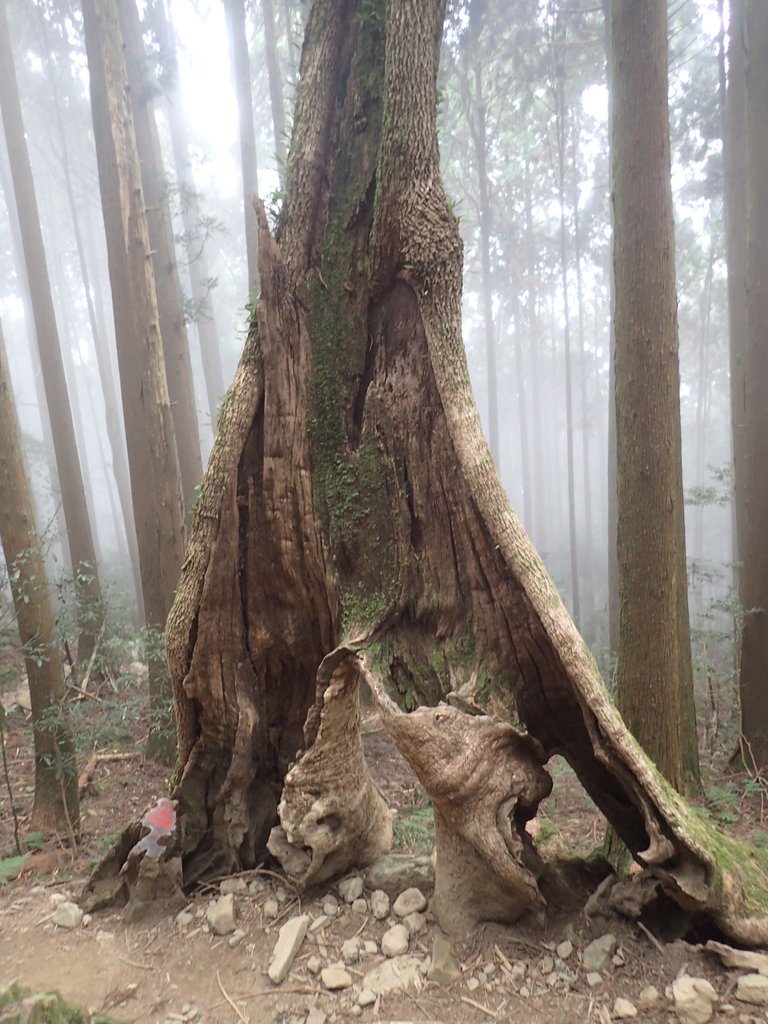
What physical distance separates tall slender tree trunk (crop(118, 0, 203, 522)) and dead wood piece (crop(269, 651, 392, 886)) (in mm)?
6452

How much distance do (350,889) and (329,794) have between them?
57 cm

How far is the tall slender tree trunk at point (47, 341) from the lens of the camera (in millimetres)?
11492

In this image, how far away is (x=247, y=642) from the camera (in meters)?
4.01

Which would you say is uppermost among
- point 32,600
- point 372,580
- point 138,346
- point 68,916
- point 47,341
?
point 47,341

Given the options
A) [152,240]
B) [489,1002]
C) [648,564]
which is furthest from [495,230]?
[489,1002]

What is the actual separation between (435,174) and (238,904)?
A: 430 cm

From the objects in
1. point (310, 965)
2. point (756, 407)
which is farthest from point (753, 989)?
point (756, 407)

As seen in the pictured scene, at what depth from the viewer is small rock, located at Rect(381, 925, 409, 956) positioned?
332 cm

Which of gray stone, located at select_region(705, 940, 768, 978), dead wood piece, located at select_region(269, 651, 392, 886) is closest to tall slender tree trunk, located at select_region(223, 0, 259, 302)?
dead wood piece, located at select_region(269, 651, 392, 886)

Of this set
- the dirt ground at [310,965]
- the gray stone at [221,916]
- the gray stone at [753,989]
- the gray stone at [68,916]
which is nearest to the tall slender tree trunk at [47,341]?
the gray stone at [68,916]

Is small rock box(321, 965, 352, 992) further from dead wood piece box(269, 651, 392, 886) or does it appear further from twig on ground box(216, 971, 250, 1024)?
dead wood piece box(269, 651, 392, 886)

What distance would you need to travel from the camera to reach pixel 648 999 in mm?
2760

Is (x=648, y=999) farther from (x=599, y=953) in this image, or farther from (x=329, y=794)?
(x=329, y=794)

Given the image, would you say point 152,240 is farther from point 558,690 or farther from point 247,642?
point 558,690
